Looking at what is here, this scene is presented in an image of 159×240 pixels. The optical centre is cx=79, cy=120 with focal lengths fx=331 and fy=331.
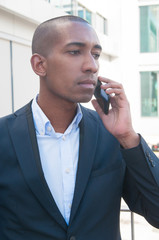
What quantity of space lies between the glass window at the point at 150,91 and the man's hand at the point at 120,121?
18.5 metres

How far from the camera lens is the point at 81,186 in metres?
1.71

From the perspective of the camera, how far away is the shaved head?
6.04 feet

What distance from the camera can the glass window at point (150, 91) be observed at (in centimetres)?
1995

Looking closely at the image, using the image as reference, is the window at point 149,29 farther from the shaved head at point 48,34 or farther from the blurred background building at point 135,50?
the shaved head at point 48,34

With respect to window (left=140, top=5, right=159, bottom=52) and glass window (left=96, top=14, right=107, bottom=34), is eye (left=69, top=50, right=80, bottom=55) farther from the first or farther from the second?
window (left=140, top=5, right=159, bottom=52)

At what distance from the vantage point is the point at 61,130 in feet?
6.32

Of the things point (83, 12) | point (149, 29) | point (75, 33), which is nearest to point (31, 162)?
point (75, 33)

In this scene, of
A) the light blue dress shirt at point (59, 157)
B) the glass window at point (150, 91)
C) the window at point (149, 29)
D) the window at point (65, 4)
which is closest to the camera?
the light blue dress shirt at point (59, 157)

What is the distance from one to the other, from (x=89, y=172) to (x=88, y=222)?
0.86 ft

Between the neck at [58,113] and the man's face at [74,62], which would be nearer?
the man's face at [74,62]

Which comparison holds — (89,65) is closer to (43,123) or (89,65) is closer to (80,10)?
(43,123)

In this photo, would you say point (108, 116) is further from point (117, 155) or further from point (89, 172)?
point (89, 172)

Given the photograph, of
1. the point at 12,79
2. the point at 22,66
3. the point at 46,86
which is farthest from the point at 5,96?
the point at 46,86

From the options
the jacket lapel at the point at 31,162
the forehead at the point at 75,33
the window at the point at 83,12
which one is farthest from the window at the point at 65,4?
the jacket lapel at the point at 31,162
